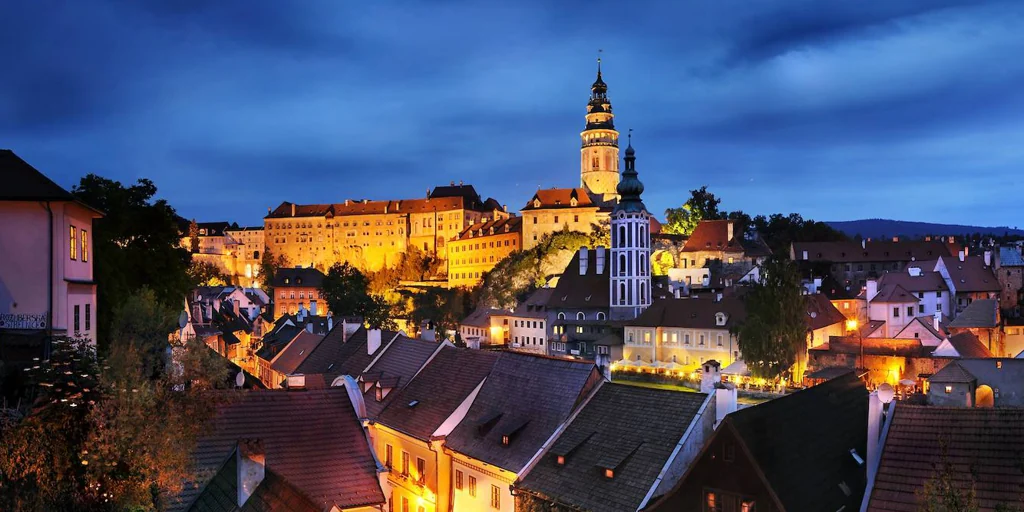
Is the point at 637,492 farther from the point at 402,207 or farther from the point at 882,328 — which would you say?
the point at 402,207

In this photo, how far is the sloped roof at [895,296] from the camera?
228 feet

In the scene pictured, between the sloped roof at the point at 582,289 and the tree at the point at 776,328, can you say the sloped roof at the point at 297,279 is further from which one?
the tree at the point at 776,328

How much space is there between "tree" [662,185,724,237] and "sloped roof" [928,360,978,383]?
7804 cm

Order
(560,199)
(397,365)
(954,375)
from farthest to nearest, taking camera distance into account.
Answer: (560,199) < (954,375) < (397,365)

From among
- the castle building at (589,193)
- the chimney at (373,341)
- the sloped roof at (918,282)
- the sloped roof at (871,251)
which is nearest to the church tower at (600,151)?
the castle building at (589,193)

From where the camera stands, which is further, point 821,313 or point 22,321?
point 821,313

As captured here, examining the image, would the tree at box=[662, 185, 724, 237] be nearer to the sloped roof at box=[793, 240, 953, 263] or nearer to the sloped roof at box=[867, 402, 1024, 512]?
the sloped roof at box=[793, 240, 953, 263]

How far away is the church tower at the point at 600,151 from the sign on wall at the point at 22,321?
122017 mm

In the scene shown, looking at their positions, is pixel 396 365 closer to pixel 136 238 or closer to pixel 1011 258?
pixel 136 238

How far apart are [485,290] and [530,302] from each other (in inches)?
1057

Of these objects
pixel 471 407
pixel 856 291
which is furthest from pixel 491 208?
pixel 471 407

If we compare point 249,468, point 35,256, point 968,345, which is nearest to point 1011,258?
point 968,345

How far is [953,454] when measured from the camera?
15.8 m

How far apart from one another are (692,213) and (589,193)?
22726 mm
